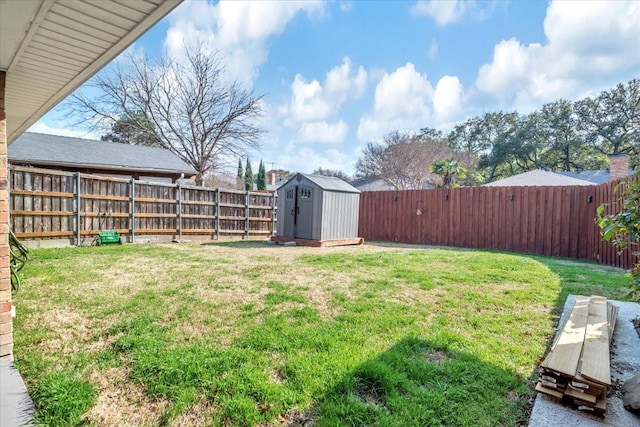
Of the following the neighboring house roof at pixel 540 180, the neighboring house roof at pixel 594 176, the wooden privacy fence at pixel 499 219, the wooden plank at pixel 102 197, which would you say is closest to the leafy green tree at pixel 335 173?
the neighboring house roof at pixel 594 176

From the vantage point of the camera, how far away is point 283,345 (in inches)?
99.2

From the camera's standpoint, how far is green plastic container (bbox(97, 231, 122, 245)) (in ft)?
26.7

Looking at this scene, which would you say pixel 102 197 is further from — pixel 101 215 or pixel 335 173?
pixel 335 173

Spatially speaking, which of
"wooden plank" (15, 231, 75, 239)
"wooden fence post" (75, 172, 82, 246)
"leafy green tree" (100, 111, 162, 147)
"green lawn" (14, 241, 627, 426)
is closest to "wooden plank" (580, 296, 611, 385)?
"green lawn" (14, 241, 627, 426)

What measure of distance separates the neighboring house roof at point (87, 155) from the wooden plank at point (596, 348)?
15.1 metres

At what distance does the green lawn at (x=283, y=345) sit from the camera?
6.02ft

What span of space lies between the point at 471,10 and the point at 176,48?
15217 mm

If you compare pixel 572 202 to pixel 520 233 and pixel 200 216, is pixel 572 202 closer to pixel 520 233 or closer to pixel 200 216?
pixel 520 233

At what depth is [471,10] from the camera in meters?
8.79

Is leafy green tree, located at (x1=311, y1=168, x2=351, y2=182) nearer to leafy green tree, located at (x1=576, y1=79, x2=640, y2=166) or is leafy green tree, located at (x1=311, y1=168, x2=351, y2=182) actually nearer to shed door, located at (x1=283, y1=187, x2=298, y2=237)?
leafy green tree, located at (x1=576, y1=79, x2=640, y2=166)

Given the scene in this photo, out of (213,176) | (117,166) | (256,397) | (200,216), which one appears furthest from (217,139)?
(256,397)

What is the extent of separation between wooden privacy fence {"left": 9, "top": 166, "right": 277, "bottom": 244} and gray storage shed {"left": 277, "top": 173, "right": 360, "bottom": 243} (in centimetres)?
207

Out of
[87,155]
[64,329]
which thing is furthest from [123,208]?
[64,329]

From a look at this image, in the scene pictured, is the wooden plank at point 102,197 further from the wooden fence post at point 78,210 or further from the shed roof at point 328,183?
the shed roof at point 328,183
